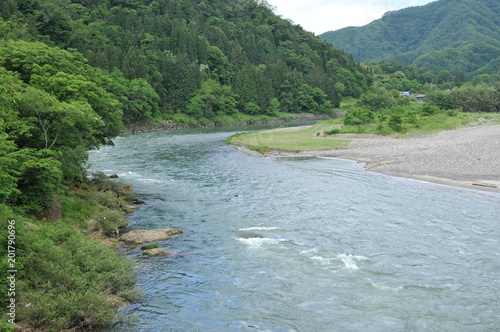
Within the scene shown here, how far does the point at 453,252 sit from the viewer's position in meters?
16.8

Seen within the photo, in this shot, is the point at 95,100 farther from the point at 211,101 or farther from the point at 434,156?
the point at 211,101

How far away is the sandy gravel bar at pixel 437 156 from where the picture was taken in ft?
102

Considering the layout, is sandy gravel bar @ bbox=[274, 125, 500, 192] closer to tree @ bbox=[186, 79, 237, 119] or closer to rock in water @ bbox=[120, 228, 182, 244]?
rock in water @ bbox=[120, 228, 182, 244]

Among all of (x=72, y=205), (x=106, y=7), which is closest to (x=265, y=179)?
(x=72, y=205)

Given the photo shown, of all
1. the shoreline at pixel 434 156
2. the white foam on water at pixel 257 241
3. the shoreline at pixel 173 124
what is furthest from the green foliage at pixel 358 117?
the white foam on water at pixel 257 241

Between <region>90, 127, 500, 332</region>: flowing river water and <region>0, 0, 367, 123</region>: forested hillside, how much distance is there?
57.5 metres

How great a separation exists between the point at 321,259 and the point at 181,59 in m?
112

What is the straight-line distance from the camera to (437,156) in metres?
39.8

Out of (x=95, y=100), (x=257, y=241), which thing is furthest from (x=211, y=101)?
(x=257, y=241)

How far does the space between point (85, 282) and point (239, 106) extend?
4773 inches

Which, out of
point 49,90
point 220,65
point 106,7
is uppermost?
point 106,7

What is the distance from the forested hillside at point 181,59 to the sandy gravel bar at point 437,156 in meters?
55.0

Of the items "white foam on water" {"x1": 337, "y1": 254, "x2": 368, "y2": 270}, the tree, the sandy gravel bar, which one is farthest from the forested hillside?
"white foam on water" {"x1": 337, "y1": 254, "x2": 368, "y2": 270}

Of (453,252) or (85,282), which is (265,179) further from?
(85,282)
